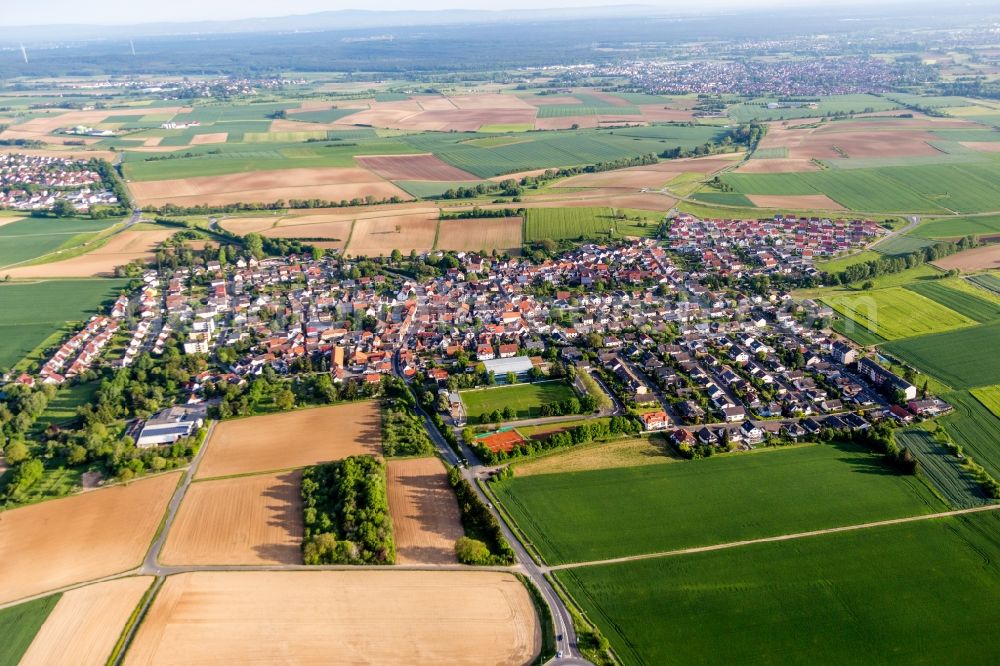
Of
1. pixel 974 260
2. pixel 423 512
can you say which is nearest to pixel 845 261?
pixel 974 260

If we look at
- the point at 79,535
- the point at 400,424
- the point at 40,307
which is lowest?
the point at 79,535

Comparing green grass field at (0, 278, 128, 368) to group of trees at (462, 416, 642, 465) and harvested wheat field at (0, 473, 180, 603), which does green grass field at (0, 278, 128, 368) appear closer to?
harvested wheat field at (0, 473, 180, 603)

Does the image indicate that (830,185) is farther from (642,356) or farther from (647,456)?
(647,456)

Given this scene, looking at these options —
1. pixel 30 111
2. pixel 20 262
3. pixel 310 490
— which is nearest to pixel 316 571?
pixel 310 490

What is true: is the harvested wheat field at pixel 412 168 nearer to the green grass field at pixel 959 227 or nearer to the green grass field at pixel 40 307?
the green grass field at pixel 40 307

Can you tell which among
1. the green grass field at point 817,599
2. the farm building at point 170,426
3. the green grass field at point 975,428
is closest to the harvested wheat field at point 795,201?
the green grass field at point 975,428

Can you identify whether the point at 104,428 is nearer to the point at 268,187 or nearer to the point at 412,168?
the point at 268,187
